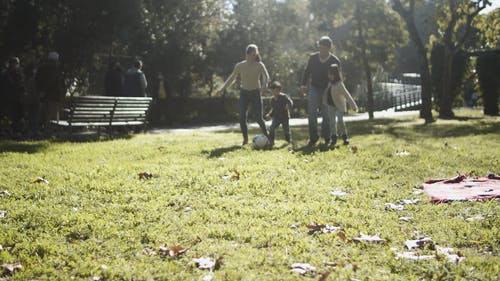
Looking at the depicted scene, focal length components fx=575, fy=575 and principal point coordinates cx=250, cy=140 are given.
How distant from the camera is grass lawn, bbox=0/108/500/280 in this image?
376cm

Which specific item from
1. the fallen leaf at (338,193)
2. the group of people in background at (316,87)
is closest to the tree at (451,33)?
the group of people in background at (316,87)

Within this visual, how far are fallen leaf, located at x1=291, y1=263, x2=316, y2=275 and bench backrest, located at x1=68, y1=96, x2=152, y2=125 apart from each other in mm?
10385

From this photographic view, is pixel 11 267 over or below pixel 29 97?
below

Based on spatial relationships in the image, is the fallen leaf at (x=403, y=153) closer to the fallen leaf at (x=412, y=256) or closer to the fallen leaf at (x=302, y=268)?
the fallen leaf at (x=412, y=256)

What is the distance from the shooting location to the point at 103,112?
46.0 ft

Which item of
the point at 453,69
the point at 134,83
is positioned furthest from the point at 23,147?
the point at 453,69

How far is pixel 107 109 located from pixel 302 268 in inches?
441

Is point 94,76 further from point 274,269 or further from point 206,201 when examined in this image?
point 274,269

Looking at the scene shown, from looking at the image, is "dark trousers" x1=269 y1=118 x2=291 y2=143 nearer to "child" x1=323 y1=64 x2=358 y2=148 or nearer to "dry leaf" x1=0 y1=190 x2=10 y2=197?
"child" x1=323 y1=64 x2=358 y2=148

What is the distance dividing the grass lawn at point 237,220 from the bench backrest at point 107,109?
435cm

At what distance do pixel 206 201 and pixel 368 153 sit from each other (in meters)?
4.76

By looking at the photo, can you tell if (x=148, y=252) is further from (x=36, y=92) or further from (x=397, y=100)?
(x=397, y=100)

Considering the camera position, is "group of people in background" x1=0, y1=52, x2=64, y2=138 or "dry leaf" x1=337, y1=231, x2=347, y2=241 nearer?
"dry leaf" x1=337, y1=231, x2=347, y2=241

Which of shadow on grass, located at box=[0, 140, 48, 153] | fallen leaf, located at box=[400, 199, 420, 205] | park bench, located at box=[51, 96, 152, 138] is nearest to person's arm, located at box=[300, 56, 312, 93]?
park bench, located at box=[51, 96, 152, 138]
